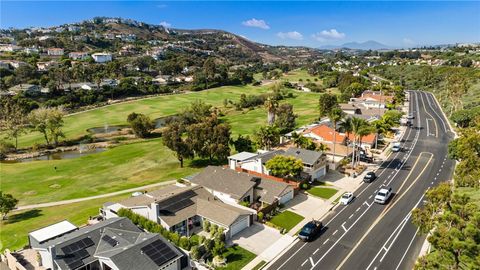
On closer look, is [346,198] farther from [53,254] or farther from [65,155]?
[65,155]

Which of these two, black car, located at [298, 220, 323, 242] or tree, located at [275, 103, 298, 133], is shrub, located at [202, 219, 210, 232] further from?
tree, located at [275, 103, 298, 133]

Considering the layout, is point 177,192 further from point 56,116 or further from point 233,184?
point 56,116

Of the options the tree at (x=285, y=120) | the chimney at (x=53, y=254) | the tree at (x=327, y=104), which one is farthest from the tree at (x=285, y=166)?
the tree at (x=327, y=104)

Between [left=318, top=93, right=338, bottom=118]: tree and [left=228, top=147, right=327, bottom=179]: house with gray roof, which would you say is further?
[left=318, top=93, right=338, bottom=118]: tree

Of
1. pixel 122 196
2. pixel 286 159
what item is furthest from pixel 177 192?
pixel 286 159

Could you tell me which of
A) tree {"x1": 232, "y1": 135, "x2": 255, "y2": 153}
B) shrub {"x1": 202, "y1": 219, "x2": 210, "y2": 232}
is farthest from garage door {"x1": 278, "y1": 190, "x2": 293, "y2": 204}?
tree {"x1": 232, "y1": 135, "x2": 255, "y2": 153}

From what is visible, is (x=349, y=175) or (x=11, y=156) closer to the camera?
(x=349, y=175)

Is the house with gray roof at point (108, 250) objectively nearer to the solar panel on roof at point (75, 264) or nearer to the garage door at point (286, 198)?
the solar panel on roof at point (75, 264)

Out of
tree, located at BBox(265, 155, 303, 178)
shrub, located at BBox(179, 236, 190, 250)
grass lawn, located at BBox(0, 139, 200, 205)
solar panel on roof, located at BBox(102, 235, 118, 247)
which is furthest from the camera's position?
grass lawn, located at BBox(0, 139, 200, 205)
